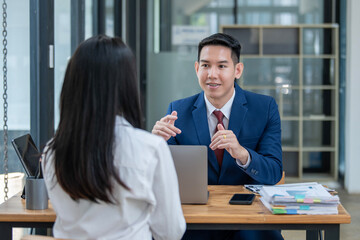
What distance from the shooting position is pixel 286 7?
680 centimetres

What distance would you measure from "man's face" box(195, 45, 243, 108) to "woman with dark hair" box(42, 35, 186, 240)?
1.06 meters

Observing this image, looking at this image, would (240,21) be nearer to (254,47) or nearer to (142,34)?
(254,47)

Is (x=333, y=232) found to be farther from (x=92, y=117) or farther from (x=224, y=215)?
(x=92, y=117)

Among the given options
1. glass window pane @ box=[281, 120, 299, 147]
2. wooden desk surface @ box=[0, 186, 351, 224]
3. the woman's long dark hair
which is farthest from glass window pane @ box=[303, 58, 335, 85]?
the woman's long dark hair

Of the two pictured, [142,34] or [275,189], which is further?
[142,34]

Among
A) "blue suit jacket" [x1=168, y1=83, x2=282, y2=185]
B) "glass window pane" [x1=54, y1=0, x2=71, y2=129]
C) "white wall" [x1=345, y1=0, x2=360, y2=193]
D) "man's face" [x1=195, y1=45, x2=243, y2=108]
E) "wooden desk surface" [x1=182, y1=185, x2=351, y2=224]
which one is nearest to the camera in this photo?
"wooden desk surface" [x1=182, y1=185, x2=351, y2=224]

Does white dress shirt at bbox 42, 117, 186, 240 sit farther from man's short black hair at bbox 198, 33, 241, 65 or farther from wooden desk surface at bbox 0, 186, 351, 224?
man's short black hair at bbox 198, 33, 241, 65

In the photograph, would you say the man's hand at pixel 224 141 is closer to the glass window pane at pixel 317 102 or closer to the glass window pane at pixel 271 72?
the glass window pane at pixel 271 72

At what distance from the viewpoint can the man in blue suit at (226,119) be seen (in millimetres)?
2471

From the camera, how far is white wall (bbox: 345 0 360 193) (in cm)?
606

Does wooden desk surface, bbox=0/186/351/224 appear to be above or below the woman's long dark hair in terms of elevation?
below

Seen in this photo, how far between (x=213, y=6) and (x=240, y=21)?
1.39 feet

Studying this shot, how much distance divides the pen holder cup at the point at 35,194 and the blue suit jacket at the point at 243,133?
84cm

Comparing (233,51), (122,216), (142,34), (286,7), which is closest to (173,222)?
(122,216)
